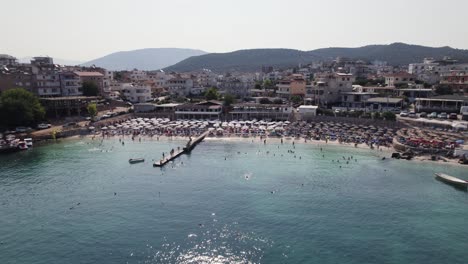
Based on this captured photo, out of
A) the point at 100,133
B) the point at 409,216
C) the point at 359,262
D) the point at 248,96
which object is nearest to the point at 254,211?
the point at 359,262

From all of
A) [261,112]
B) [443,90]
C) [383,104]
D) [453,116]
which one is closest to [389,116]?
[453,116]

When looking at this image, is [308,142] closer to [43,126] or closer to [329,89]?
[329,89]

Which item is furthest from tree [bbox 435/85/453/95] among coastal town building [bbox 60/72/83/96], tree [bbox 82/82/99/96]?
coastal town building [bbox 60/72/83/96]

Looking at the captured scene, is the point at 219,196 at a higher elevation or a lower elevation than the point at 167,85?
lower

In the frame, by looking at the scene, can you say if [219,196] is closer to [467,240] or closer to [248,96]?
[467,240]

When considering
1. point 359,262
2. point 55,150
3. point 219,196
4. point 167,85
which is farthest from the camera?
point 167,85

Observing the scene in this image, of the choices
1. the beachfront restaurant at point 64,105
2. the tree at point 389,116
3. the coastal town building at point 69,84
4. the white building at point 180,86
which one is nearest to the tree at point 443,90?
the tree at point 389,116

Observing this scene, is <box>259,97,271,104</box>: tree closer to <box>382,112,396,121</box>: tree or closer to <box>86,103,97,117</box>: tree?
<box>382,112,396,121</box>: tree
